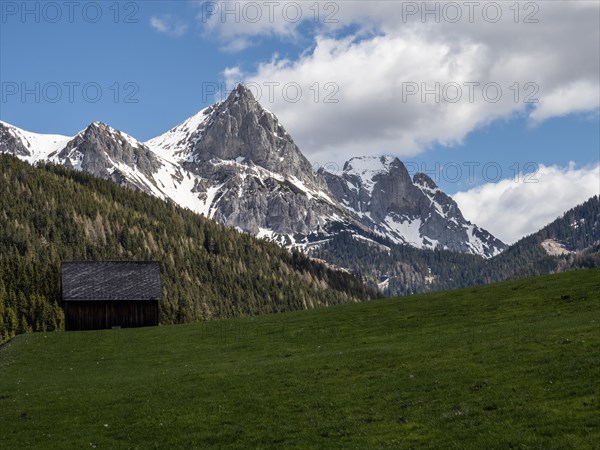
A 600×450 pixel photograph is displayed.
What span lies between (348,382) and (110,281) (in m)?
63.0

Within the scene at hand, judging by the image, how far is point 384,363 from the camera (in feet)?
150

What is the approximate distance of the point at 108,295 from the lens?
97062 mm

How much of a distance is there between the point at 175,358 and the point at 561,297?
30.2 m

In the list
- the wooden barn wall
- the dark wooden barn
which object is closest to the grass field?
the wooden barn wall

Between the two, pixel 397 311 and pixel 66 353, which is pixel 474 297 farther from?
pixel 66 353

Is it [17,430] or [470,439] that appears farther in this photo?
[17,430]

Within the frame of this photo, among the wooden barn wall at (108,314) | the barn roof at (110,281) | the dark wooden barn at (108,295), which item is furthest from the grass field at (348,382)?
the barn roof at (110,281)

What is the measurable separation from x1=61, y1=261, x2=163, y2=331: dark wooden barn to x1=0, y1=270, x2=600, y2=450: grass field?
26.5 meters

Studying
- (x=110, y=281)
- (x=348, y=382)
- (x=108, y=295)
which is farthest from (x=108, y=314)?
(x=348, y=382)

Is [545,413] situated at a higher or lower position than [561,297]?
lower

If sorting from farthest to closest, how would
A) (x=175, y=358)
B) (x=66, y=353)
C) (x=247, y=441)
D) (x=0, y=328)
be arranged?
1. (x=0, y=328)
2. (x=66, y=353)
3. (x=175, y=358)
4. (x=247, y=441)

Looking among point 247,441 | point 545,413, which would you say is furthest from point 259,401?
point 545,413

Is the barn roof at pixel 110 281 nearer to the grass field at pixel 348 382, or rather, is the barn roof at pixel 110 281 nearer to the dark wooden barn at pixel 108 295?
the dark wooden barn at pixel 108 295

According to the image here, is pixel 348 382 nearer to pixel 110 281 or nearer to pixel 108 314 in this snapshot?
pixel 108 314
